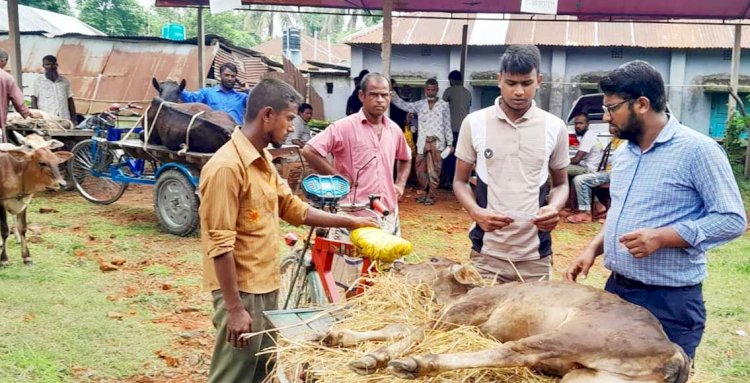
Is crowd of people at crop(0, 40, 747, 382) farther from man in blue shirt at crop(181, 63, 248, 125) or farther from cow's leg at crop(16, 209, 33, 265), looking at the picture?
man in blue shirt at crop(181, 63, 248, 125)

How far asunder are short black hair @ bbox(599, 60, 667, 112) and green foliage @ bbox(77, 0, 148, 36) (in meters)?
28.8

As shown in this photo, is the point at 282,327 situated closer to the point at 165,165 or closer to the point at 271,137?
the point at 271,137

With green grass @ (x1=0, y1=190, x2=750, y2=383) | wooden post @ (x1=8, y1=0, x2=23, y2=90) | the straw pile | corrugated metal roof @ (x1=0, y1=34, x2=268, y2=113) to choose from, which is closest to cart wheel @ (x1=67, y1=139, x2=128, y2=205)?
green grass @ (x1=0, y1=190, x2=750, y2=383)

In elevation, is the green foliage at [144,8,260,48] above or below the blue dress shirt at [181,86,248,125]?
above

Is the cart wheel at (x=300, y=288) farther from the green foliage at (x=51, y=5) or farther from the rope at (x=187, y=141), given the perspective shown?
the green foliage at (x=51, y=5)

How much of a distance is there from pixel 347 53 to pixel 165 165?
1027 inches

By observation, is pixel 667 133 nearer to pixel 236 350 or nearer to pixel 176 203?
pixel 236 350

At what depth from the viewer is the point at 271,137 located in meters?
3.04

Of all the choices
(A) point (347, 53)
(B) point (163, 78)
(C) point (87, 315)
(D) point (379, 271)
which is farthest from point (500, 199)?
(A) point (347, 53)

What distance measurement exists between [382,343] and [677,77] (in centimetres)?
1709

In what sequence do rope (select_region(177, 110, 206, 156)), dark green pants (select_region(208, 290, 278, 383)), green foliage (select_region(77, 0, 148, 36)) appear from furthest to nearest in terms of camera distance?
green foliage (select_region(77, 0, 148, 36))
rope (select_region(177, 110, 206, 156))
dark green pants (select_region(208, 290, 278, 383))

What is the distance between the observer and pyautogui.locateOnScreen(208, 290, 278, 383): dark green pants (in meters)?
3.04

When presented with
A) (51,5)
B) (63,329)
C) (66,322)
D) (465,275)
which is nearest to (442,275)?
(465,275)

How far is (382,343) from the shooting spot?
2.44 metres
